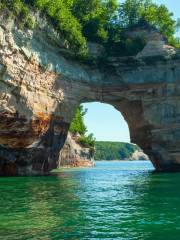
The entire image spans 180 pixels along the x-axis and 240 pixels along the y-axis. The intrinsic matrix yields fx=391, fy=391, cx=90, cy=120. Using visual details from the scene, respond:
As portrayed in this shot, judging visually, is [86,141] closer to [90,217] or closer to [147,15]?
[147,15]

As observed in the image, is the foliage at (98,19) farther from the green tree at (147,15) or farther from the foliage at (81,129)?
the foliage at (81,129)

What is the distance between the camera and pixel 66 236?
11.5 metres

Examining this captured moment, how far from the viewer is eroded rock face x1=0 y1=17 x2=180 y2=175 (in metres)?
34.8

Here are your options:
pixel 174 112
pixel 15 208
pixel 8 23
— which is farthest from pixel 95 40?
pixel 15 208

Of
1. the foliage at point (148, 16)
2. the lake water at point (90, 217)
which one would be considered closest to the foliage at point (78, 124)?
the foliage at point (148, 16)

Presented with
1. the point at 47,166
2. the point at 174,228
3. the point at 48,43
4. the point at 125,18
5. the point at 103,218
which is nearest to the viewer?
the point at 174,228

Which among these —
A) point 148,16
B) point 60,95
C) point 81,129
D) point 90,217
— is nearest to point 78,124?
point 81,129

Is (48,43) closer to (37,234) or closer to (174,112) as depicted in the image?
(174,112)

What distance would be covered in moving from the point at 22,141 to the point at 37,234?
26775mm

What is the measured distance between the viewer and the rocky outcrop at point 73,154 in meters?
75.8

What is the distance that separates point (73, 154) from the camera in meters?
78.1

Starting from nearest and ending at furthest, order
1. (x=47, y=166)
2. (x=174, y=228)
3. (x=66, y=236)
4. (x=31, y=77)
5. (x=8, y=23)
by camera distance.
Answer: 1. (x=66, y=236)
2. (x=174, y=228)
3. (x=8, y=23)
4. (x=31, y=77)
5. (x=47, y=166)

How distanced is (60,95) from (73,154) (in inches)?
1507

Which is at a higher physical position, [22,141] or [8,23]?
[8,23]
